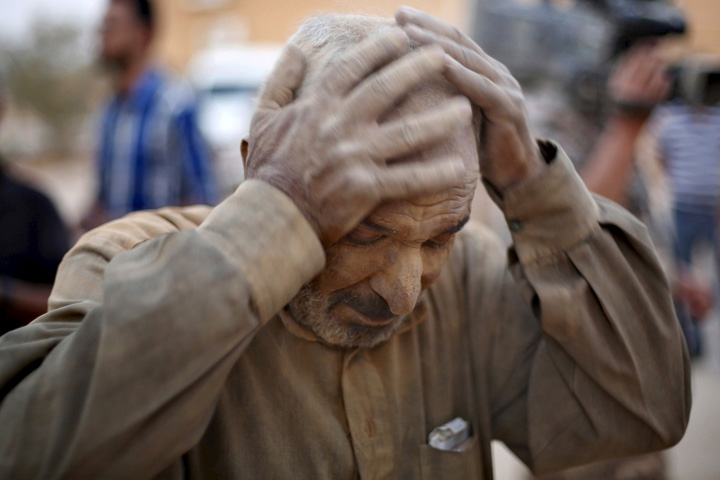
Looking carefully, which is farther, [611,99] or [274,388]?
[611,99]

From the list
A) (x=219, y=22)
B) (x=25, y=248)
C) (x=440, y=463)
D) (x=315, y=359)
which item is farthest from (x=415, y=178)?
(x=219, y=22)

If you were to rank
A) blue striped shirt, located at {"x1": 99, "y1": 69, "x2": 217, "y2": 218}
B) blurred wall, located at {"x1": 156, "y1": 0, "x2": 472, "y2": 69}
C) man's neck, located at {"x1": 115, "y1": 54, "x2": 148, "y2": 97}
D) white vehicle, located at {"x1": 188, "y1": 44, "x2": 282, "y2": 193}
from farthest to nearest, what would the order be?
blurred wall, located at {"x1": 156, "y1": 0, "x2": 472, "y2": 69}, white vehicle, located at {"x1": 188, "y1": 44, "x2": 282, "y2": 193}, man's neck, located at {"x1": 115, "y1": 54, "x2": 148, "y2": 97}, blue striped shirt, located at {"x1": 99, "y1": 69, "x2": 217, "y2": 218}

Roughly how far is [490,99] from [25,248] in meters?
2.95

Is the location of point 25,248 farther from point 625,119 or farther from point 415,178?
point 625,119

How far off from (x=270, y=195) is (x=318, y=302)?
461mm

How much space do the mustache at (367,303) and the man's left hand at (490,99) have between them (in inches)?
18.2

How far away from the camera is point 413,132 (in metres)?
1.12

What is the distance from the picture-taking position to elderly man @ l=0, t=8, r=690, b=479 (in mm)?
1003

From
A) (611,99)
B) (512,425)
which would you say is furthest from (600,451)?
(611,99)

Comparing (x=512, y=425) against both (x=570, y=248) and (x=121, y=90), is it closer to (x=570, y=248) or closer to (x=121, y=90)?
(x=570, y=248)

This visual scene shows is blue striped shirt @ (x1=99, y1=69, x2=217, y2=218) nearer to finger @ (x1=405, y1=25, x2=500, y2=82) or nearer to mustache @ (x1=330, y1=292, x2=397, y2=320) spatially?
mustache @ (x1=330, y1=292, x2=397, y2=320)

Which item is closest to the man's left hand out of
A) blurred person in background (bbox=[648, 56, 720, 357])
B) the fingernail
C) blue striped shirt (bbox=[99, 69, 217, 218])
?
the fingernail

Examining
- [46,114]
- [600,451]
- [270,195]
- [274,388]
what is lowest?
[46,114]

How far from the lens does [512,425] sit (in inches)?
69.6
